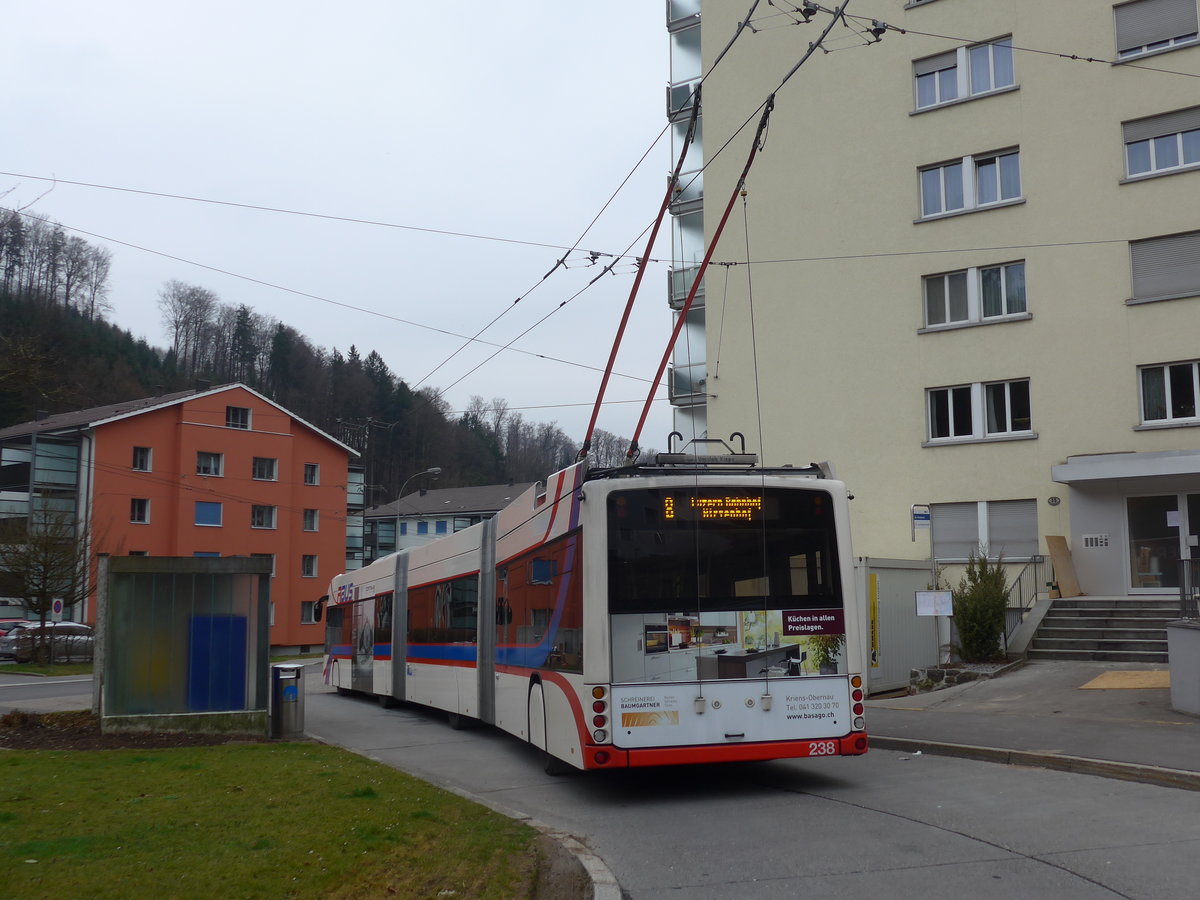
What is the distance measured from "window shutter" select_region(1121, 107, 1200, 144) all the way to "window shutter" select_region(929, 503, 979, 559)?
9.10m

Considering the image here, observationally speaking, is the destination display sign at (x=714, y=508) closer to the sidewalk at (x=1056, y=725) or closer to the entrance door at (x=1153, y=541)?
the sidewalk at (x=1056, y=725)

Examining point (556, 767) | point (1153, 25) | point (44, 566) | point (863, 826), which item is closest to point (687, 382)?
point (1153, 25)

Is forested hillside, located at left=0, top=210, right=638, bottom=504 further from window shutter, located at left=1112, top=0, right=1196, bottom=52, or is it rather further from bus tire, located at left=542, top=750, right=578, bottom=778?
window shutter, located at left=1112, top=0, right=1196, bottom=52

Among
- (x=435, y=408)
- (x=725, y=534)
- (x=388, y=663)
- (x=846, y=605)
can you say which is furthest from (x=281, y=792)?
(x=435, y=408)

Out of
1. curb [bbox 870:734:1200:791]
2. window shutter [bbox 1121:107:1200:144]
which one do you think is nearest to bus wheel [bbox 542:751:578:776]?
curb [bbox 870:734:1200:791]

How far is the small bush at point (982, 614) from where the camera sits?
2003 cm

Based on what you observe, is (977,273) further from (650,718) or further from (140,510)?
(140,510)

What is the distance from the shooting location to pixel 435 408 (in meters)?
51.5

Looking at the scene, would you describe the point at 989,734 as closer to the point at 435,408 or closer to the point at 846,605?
the point at 846,605

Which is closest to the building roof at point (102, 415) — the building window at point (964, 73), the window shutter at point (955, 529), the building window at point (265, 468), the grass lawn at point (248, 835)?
the building window at point (265, 468)

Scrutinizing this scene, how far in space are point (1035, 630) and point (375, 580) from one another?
1228 cm

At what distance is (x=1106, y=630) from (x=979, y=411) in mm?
8037

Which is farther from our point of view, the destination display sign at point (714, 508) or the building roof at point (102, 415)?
the building roof at point (102, 415)

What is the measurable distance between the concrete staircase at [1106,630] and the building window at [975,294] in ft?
26.0
